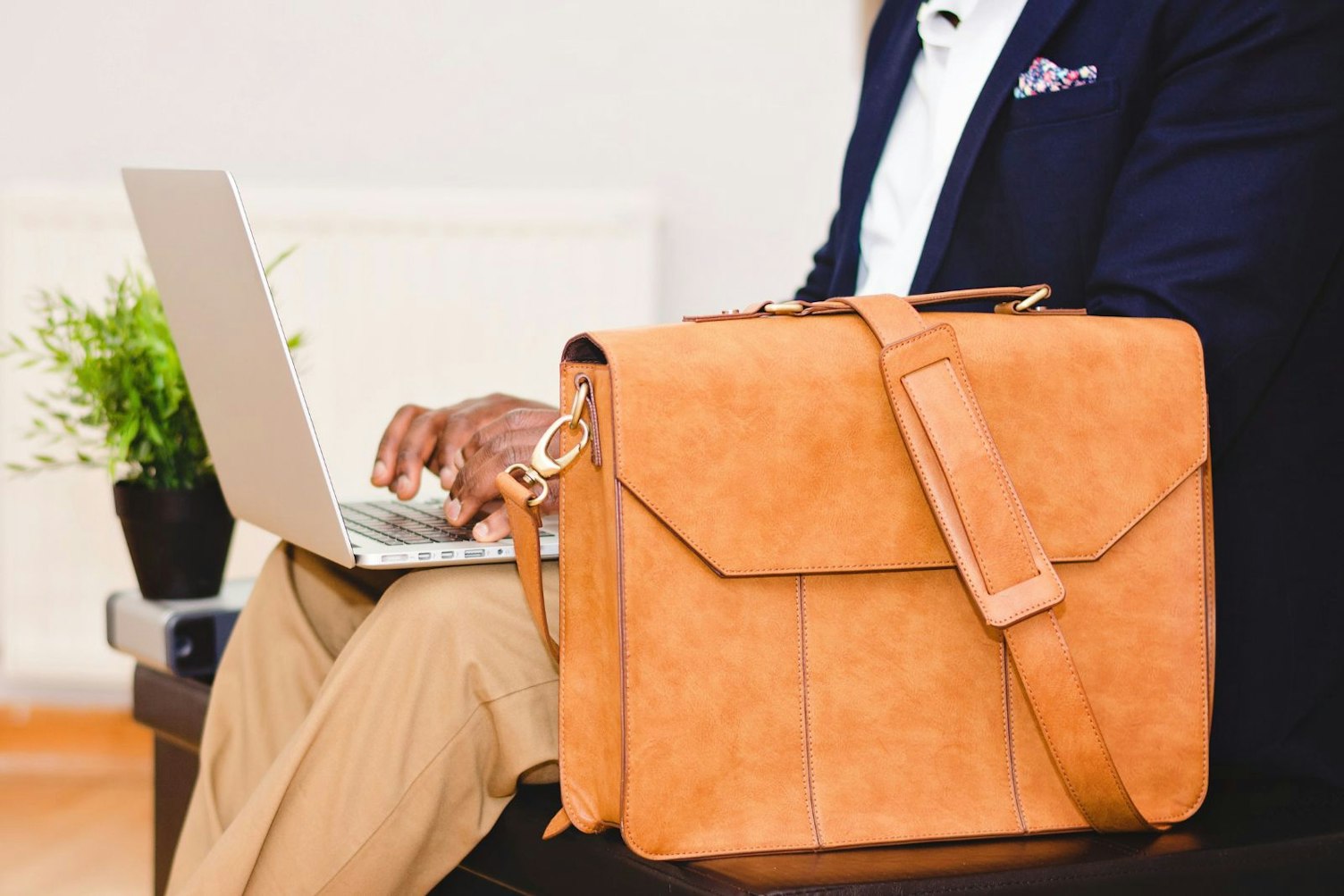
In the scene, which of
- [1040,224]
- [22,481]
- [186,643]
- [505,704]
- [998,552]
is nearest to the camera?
[998,552]

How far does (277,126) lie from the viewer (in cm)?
229

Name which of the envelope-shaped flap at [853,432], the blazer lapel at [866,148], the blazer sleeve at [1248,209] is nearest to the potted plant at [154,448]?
the blazer lapel at [866,148]

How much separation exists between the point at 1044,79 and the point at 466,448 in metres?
0.51

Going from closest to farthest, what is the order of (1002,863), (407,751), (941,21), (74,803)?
(1002,863) < (407,751) < (941,21) < (74,803)

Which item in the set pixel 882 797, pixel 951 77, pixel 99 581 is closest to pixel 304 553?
pixel 882 797

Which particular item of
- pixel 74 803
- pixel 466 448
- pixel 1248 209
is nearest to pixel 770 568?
pixel 466 448

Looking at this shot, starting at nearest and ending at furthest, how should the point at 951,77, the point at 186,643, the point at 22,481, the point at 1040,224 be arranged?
the point at 1040,224 → the point at 951,77 → the point at 186,643 → the point at 22,481

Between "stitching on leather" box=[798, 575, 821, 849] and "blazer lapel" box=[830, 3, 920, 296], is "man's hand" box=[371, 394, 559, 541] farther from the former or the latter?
"blazer lapel" box=[830, 3, 920, 296]

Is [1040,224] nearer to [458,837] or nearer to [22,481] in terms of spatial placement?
[458,837]

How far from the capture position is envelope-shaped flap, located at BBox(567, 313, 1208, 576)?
71 centimetres

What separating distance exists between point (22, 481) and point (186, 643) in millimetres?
1008

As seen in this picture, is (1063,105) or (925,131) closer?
(1063,105)

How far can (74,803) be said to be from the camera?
2.08 metres

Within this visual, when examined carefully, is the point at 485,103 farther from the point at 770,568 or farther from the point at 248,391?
the point at 770,568
